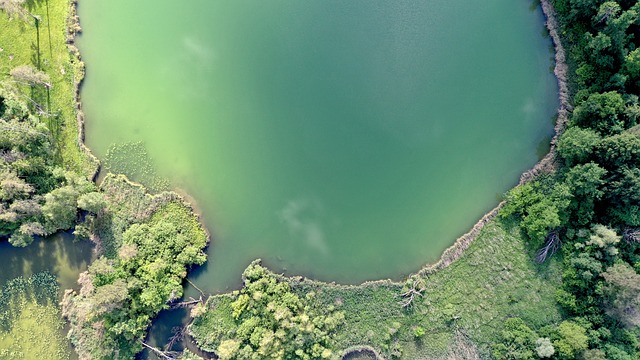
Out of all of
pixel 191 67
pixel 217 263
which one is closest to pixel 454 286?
pixel 217 263

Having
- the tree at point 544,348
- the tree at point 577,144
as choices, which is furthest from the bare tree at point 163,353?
the tree at point 577,144

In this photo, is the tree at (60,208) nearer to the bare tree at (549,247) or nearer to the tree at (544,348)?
the bare tree at (549,247)

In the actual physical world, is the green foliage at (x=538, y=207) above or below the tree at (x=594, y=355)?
above

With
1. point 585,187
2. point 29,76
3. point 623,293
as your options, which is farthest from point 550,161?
point 29,76

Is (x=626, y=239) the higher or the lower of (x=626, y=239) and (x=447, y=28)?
the lower

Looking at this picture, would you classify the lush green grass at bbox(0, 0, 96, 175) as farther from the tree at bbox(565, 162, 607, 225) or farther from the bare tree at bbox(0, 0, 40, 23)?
the tree at bbox(565, 162, 607, 225)

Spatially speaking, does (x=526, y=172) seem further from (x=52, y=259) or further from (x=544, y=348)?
→ (x=52, y=259)

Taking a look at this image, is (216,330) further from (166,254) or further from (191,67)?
(191,67)
